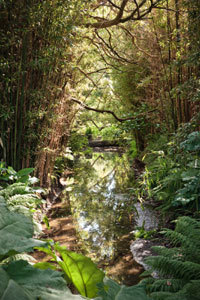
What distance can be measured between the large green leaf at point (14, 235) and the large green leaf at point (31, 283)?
0.12 ft

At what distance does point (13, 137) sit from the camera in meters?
3.18

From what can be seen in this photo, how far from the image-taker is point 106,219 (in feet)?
12.2

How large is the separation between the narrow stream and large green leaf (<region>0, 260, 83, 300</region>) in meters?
1.85

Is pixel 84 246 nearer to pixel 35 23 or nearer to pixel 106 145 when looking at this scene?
pixel 35 23

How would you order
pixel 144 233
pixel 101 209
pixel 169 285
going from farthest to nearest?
pixel 101 209
pixel 144 233
pixel 169 285

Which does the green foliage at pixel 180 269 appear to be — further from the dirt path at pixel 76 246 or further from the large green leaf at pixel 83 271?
the dirt path at pixel 76 246

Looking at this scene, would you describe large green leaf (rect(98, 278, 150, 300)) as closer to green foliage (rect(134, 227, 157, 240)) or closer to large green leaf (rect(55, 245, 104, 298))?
large green leaf (rect(55, 245, 104, 298))

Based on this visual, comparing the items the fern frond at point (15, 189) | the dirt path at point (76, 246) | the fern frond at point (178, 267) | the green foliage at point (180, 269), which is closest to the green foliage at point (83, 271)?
the green foliage at point (180, 269)

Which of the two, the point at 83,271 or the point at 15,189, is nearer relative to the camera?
the point at 83,271

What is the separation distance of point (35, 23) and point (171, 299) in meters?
2.94

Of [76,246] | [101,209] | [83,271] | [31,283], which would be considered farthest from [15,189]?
[31,283]

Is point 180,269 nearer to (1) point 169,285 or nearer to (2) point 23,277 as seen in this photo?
(1) point 169,285

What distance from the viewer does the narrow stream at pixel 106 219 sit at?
260 centimetres

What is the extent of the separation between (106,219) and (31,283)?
3.24 m
